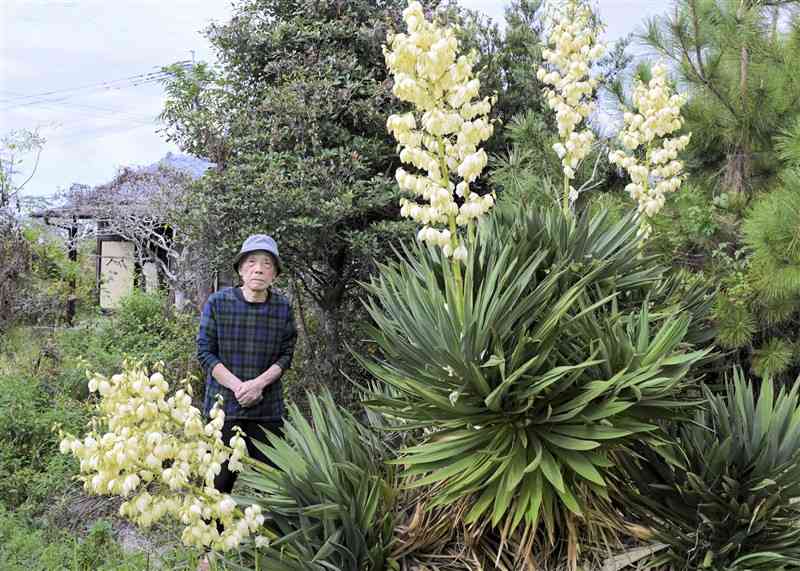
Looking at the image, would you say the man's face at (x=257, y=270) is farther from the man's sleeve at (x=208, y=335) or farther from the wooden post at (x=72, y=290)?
the wooden post at (x=72, y=290)

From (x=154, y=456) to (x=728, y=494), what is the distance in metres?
1.97

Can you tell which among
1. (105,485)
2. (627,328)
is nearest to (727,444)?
(627,328)

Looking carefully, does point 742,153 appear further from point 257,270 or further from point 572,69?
point 257,270

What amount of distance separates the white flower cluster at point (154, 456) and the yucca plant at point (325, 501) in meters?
0.54

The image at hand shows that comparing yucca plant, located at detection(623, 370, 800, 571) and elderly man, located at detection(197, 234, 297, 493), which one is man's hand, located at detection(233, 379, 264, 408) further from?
yucca plant, located at detection(623, 370, 800, 571)

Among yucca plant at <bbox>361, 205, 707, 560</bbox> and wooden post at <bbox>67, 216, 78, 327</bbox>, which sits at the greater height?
yucca plant at <bbox>361, 205, 707, 560</bbox>

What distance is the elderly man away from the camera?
12.5 ft

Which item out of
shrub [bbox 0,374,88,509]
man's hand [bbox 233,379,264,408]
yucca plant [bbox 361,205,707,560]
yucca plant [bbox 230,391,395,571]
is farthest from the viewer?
shrub [bbox 0,374,88,509]

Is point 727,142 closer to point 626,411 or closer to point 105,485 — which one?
point 626,411

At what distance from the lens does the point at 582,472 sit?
2479 mm

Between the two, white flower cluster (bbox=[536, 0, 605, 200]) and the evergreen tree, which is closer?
white flower cluster (bbox=[536, 0, 605, 200])

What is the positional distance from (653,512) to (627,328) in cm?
68

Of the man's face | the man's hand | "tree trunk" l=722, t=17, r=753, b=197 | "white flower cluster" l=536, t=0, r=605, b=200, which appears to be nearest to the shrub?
the man's hand

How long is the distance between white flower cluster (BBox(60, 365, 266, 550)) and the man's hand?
61.0 inches
